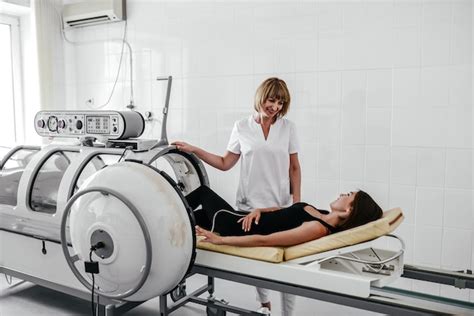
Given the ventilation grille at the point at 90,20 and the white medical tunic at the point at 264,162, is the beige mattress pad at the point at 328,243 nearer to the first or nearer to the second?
the white medical tunic at the point at 264,162

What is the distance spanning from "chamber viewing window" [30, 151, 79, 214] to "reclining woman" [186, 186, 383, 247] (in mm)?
817

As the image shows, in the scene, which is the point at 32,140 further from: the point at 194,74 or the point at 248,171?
the point at 248,171

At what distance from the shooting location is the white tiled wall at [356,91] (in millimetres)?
2596

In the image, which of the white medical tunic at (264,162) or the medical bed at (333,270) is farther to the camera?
the white medical tunic at (264,162)

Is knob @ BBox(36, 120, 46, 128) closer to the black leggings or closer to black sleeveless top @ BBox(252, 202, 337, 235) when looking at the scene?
the black leggings

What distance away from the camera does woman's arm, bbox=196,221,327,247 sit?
1.89 metres

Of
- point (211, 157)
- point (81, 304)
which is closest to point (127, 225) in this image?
point (211, 157)

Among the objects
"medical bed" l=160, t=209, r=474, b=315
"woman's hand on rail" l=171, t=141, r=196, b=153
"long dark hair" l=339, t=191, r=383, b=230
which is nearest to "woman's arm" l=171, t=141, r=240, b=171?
"woman's hand on rail" l=171, t=141, r=196, b=153

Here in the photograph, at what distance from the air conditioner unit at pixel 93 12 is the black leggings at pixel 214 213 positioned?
2.06 metres

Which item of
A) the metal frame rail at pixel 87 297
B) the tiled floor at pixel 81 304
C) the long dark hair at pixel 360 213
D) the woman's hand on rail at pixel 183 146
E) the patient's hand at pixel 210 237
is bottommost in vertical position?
the tiled floor at pixel 81 304

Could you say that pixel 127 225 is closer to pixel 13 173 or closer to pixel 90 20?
pixel 13 173

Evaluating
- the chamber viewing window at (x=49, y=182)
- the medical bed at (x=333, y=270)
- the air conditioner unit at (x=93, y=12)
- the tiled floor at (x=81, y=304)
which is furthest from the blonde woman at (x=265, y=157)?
the air conditioner unit at (x=93, y=12)

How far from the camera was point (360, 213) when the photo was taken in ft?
6.30

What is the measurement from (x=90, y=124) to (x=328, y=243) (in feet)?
4.66
